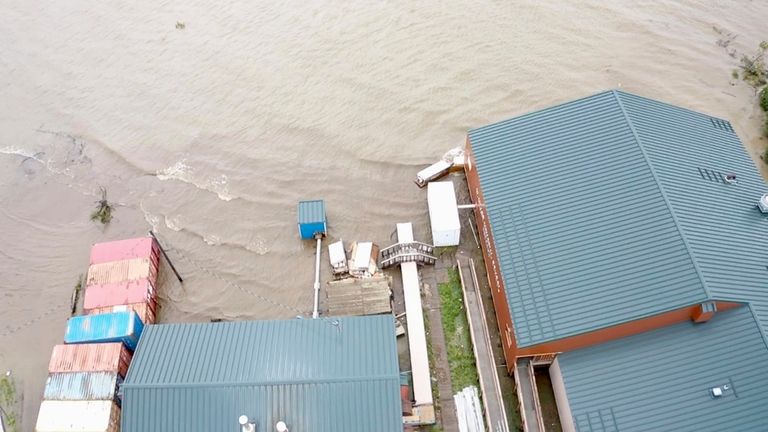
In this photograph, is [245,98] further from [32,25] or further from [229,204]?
[32,25]

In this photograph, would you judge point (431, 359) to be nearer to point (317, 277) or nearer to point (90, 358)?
point (317, 277)

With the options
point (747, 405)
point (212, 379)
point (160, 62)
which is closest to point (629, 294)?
point (747, 405)

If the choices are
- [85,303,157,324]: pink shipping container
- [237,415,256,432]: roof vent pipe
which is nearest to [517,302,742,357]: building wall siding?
[237,415,256,432]: roof vent pipe

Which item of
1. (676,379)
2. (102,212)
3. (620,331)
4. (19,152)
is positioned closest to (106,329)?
(102,212)

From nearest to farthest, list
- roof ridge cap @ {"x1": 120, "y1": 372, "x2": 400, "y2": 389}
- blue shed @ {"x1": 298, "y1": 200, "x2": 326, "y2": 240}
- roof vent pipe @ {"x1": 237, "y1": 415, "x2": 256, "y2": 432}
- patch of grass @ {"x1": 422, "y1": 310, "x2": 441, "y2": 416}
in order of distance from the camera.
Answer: roof vent pipe @ {"x1": 237, "y1": 415, "x2": 256, "y2": 432}, roof ridge cap @ {"x1": 120, "y1": 372, "x2": 400, "y2": 389}, patch of grass @ {"x1": 422, "y1": 310, "x2": 441, "y2": 416}, blue shed @ {"x1": 298, "y1": 200, "x2": 326, "y2": 240}

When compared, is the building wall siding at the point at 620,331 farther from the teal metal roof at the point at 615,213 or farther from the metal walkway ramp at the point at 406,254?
the metal walkway ramp at the point at 406,254

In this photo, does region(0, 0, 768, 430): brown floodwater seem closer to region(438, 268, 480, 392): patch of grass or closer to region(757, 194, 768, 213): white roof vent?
region(438, 268, 480, 392): patch of grass
